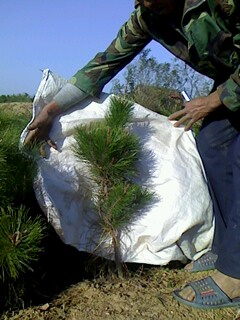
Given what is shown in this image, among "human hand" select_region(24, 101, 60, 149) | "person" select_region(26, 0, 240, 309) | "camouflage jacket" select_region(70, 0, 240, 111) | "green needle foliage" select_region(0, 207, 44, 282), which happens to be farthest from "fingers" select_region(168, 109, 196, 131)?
"green needle foliage" select_region(0, 207, 44, 282)

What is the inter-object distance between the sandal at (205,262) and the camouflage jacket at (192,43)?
0.56 meters

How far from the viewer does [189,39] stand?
1.48 metres

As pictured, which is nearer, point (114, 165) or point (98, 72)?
point (114, 165)

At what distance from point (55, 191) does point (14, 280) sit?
34 cm

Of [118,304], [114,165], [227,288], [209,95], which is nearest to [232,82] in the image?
[209,95]

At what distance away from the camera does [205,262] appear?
171 centimetres

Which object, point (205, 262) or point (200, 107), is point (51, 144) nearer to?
point (200, 107)

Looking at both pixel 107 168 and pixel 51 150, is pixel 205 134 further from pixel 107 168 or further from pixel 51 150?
pixel 51 150

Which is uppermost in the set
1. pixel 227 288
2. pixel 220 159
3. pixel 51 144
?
pixel 51 144

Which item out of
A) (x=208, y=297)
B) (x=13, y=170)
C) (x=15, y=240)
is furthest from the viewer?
(x=208, y=297)

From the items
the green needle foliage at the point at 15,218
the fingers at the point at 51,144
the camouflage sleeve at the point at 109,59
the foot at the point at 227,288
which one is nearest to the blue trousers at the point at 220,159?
the foot at the point at 227,288

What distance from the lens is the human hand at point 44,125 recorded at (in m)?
1.63

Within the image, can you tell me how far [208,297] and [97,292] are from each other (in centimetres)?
35

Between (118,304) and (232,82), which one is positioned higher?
(232,82)
